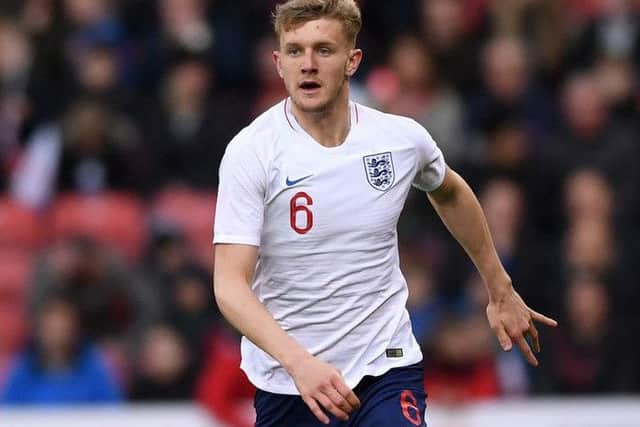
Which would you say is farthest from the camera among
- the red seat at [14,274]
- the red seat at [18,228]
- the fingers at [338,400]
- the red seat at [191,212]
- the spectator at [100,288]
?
the red seat at [191,212]

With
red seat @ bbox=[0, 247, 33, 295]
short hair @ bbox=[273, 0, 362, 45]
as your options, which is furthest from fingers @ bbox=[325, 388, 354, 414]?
red seat @ bbox=[0, 247, 33, 295]

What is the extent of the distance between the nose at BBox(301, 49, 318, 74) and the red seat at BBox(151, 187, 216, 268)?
19.9 ft

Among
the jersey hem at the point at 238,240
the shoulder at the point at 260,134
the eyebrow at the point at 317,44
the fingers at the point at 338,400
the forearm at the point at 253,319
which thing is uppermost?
the eyebrow at the point at 317,44

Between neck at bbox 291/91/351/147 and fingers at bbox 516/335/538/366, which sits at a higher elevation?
neck at bbox 291/91/351/147

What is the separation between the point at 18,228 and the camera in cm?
1169

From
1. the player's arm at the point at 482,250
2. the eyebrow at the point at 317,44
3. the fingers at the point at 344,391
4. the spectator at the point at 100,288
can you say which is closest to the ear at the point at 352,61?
the eyebrow at the point at 317,44

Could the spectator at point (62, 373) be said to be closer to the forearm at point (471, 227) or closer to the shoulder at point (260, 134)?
the forearm at point (471, 227)

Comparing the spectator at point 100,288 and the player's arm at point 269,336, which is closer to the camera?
the player's arm at point 269,336

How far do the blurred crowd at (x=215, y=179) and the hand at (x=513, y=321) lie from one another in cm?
332

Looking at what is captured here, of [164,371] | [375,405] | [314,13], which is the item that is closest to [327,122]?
[314,13]

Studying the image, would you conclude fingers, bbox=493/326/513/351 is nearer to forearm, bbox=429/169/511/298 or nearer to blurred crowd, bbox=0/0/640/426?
forearm, bbox=429/169/511/298

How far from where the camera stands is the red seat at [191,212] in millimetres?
11789

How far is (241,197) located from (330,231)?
38cm

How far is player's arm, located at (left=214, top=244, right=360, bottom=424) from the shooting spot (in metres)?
5.31
